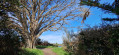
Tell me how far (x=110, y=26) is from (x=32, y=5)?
15.2 meters

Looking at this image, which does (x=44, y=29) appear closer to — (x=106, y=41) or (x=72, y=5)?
(x=72, y=5)

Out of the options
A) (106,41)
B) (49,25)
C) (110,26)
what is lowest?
(106,41)

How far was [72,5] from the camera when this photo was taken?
19234 mm

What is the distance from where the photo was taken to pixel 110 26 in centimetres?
574

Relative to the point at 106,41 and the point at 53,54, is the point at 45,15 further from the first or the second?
the point at 106,41

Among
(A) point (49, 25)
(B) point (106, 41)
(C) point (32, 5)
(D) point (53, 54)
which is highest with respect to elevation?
(C) point (32, 5)

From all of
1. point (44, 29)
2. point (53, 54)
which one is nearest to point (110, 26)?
point (53, 54)

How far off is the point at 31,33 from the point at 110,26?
1419 centimetres

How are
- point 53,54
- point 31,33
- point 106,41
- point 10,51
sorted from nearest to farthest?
1. point 106,41
2. point 10,51
3. point 53,54
4. point 31,33

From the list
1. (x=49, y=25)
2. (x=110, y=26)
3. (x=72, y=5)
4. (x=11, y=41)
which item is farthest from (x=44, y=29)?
(x=110, y=26)

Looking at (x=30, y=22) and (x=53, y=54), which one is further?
(x=30, y=22)

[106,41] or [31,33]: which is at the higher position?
[31,33]

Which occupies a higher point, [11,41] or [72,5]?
[72,5]

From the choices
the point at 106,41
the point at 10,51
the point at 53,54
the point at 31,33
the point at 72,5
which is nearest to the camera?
the point at 106,41
